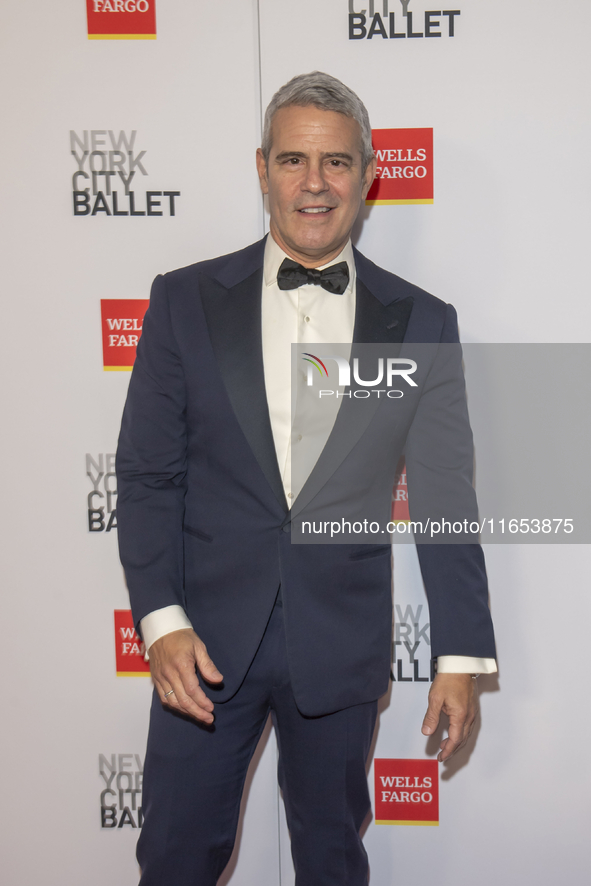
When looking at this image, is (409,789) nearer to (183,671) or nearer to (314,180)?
(183,671)

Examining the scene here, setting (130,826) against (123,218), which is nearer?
(123,218)

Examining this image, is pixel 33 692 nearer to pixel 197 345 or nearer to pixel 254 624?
pixel 254 624

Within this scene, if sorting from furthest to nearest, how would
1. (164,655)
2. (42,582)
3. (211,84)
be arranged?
(42,582)
(211,84)
(164,655)

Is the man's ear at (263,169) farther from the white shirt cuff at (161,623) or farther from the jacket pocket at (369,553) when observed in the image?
the white shirt cuff at (161,623)

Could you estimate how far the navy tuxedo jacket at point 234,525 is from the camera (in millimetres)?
1502

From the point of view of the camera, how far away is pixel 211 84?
1.88m

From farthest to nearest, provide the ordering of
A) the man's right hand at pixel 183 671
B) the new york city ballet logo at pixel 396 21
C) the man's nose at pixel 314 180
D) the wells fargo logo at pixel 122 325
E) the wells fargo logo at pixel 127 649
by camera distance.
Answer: the wells fargo logo at pixel 127 649 → the wells fargo logo at pixel 122 325 → the new york city ballet logo at pixel 396 21 → the man's nose at pixel 314 180 → the man's right hand at pixel 183 671

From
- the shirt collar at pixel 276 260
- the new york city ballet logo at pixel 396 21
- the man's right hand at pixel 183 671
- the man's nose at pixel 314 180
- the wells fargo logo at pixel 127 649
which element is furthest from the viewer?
the wells fargo logo at pixel 127 649

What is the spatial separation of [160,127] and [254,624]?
4.28 feet

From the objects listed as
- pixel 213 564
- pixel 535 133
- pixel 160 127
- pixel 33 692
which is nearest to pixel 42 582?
pixel 33 692

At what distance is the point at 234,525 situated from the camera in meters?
1.54

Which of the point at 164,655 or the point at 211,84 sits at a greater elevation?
the point at 211,84

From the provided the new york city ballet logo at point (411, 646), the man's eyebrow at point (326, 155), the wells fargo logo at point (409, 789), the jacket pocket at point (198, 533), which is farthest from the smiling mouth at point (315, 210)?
the wells fargo logo at point (409, 789)

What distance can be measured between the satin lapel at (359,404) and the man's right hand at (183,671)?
0.34 meters
